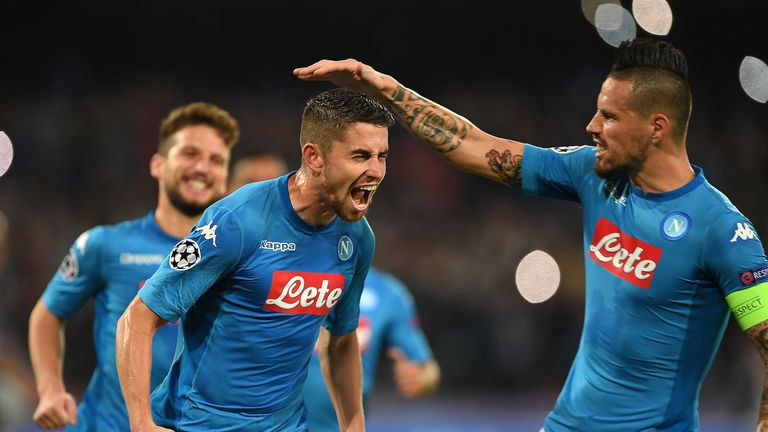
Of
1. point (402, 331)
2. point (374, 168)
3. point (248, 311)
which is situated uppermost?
point (374, 168)

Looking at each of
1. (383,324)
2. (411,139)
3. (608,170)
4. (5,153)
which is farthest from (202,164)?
(411,139)

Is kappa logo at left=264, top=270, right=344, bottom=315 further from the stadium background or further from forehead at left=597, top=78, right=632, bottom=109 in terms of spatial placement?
the stadium background

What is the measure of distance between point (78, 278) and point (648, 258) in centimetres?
294

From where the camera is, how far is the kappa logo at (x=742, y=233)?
390cm

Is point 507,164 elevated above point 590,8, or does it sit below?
below

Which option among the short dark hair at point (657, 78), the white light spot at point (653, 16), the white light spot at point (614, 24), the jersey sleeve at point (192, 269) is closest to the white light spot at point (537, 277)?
the white light spot at point (614, 24)

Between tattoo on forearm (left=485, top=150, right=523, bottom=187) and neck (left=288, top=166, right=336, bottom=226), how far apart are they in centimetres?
84

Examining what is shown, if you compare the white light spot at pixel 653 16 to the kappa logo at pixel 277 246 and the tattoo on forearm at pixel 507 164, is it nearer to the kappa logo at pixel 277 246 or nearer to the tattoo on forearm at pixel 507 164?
the tattoo on forearm at pixel 507 164

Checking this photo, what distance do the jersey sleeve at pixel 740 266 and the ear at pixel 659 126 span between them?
1.49 ft

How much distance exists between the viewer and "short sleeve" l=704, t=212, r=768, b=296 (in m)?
3.88

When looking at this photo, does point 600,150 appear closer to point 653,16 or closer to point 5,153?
point 653,16

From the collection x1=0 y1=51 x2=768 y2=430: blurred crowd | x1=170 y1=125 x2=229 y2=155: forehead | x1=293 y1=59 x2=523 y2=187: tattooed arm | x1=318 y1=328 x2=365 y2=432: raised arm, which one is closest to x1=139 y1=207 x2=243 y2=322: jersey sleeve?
x1=318 y1=328 x2=365 y2=432: raised arm

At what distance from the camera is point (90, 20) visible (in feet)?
55.0

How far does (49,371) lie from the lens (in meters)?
5.27
